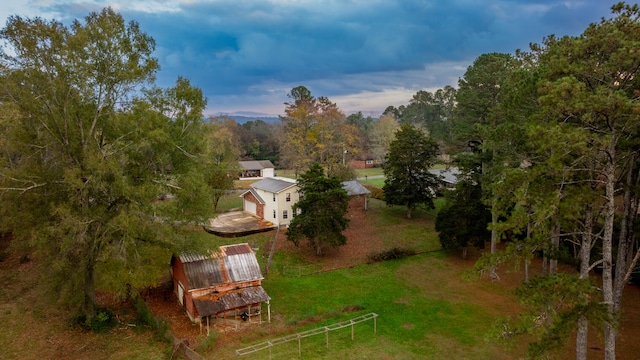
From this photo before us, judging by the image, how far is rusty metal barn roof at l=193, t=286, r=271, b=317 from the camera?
1756cm

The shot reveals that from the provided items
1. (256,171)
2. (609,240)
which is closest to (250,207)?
(256,171)

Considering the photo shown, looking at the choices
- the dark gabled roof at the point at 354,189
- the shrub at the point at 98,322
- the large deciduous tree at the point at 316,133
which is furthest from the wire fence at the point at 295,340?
the large deciduous tree at the point at 316,133

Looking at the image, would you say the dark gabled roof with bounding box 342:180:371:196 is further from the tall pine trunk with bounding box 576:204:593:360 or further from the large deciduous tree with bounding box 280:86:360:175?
the tall pine trunk with bounding box 576:204:593:360

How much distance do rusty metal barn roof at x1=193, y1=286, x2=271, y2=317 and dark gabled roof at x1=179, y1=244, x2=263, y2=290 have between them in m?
0.57

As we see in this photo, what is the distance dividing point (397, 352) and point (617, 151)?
11166 mm

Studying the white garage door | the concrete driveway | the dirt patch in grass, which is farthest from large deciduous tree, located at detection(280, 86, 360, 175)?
the dirt patch in grass

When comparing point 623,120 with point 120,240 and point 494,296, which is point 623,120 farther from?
point 120,240

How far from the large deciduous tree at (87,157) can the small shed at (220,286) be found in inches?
76.7

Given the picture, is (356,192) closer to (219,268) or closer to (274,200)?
(274,200)

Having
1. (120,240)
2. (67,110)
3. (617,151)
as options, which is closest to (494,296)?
(617,151)

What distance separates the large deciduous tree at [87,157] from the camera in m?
15.1

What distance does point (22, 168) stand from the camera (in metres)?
15.8

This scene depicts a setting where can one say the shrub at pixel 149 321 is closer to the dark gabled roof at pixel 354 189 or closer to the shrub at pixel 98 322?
the shrub at pixel 98 322

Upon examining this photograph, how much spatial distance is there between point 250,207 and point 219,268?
18949 millimetres
